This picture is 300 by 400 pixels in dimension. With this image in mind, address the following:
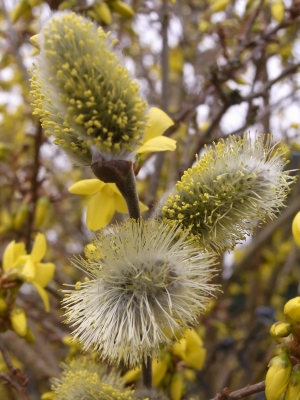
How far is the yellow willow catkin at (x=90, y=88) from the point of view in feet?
2.17

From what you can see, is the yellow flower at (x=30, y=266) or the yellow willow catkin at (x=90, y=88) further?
the yellow flower at (x=30, y=266)

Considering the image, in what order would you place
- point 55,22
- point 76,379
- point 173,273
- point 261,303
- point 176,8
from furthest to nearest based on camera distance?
point 261,303 → point 176,8 → point 76,379 → point 173,273 → point 55,22

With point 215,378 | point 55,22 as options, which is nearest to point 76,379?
point 55,22

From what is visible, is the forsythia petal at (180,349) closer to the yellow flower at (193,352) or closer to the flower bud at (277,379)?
the yellow flower at (193,352)

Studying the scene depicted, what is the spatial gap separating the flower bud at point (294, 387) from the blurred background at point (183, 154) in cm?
44

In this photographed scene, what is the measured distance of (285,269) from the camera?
319 cm

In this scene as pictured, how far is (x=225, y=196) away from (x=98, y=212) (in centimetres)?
37

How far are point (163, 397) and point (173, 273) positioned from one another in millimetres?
322

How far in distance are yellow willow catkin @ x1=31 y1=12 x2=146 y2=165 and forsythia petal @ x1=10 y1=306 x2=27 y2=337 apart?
680mm

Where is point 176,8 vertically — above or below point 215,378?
above

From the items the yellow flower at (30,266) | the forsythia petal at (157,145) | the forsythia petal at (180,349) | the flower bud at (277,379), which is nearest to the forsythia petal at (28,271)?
the yellow flower at (30,266)

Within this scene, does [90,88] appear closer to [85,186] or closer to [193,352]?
[85,186]

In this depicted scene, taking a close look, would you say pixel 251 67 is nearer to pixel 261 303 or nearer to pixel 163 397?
pixel 261 303

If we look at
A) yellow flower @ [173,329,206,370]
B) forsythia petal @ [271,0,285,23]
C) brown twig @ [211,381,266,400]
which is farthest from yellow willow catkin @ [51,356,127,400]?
forsythia petal @ [271,0,285,23]
